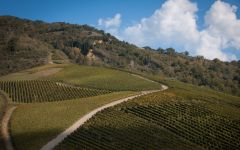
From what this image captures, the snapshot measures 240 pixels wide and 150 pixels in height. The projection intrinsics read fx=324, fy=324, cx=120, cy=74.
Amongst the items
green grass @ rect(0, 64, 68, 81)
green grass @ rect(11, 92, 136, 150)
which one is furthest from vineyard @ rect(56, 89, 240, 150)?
green grass @ rect(0, 64, 68, 81)

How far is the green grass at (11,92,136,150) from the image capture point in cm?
4945

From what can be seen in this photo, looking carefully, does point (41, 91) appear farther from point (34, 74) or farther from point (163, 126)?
point (163, 126)

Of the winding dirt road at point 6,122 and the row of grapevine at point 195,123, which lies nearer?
the winding dirt road at point 6,122

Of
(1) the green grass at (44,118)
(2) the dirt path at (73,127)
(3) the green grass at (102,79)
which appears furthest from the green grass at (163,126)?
(3) the green grass at (102,79)

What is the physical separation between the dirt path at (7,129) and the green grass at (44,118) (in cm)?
85

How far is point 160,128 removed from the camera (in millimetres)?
55812

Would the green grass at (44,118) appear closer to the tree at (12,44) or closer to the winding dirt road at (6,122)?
the winding dirt road at (6,122)

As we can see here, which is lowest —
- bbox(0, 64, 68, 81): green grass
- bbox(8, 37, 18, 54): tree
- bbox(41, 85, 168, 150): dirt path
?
bbox(41, 85, 168, 150): dirt path

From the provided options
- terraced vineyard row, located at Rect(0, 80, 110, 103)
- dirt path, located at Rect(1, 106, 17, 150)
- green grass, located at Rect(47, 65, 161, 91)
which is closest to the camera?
dirt path, located at Rect(1, 106, 17, 150)

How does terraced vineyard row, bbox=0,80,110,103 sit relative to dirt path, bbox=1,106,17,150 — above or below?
above

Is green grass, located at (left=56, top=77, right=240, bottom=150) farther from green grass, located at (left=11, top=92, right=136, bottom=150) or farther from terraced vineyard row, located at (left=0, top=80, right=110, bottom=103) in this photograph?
terraced vineyard row, located at (left=0, top=80, right=110, bottom=103)

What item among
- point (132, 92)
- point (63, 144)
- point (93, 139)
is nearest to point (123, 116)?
point (93, 139)

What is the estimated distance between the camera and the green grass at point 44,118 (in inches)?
Answer: 1947

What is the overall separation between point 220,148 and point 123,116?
19009mm
